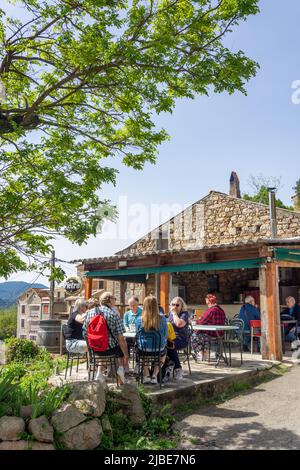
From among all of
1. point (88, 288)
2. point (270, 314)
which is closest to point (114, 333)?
point (270, 314)

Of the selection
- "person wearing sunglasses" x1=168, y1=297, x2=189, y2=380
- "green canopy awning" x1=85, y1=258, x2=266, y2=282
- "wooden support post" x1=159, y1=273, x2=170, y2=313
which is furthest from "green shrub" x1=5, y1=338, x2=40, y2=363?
"person wearing sunglasses" x1=168, y1=297, x2=189, y2=380

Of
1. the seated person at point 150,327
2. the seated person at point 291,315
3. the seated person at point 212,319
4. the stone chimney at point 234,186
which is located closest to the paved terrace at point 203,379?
the seated person at point 150,327

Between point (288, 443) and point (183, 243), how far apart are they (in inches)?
602

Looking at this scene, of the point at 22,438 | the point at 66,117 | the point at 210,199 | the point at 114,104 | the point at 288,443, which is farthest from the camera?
the point at 210,199

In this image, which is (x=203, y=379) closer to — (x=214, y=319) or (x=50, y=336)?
(x=214, y=319)

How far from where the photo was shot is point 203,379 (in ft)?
21.7

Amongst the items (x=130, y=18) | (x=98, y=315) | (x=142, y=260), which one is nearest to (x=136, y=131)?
(x=130, y=18)

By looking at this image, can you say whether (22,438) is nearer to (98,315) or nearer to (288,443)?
(98,315)

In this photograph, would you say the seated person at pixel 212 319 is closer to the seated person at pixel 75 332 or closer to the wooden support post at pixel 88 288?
the seated person at pixel 75 332

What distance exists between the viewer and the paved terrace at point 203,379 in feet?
18.9

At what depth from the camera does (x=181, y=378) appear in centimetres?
654

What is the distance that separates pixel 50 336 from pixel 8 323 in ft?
121

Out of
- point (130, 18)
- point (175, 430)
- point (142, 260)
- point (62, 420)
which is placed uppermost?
point (130, 18)

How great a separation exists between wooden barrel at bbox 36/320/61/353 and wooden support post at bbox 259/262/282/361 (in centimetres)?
703
